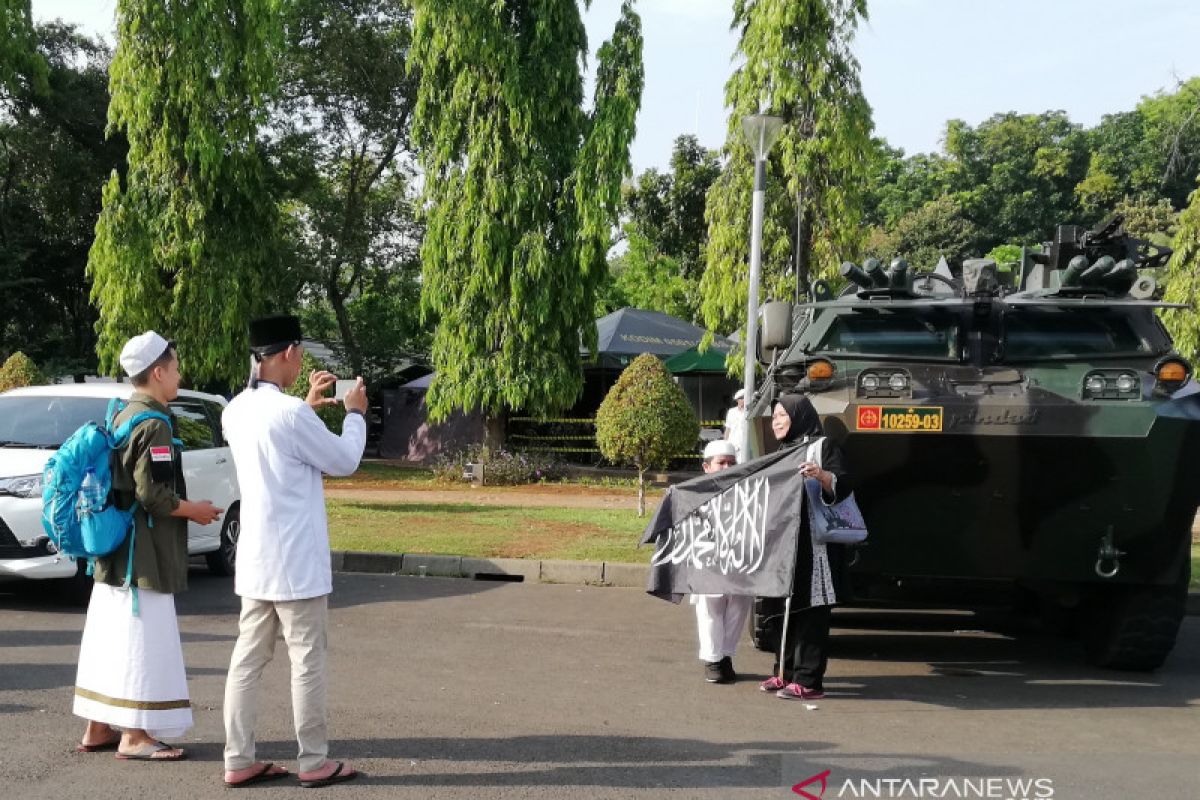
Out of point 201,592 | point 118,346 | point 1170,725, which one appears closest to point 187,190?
point 118,346

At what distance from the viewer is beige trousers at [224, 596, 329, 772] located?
5.03 m

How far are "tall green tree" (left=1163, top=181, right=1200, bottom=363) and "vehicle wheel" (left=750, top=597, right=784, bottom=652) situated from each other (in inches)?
498

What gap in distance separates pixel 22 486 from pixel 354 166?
23843 millimetres

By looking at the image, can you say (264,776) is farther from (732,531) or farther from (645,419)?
(645,419)

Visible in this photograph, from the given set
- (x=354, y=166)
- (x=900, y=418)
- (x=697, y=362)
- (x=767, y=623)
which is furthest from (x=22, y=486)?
(x=354, y=166)

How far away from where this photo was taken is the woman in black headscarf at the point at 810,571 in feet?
22.6

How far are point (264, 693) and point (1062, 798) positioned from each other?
4155 millimetres

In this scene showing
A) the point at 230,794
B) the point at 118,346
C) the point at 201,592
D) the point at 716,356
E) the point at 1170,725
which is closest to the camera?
the point at 230,794

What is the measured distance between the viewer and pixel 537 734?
6066 millimetres

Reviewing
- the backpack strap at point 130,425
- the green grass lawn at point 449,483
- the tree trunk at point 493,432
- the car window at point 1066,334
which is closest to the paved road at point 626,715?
the backpack strap at point 130,425

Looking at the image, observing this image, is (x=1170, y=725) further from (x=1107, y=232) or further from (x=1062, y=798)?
(x=1107, y=232)

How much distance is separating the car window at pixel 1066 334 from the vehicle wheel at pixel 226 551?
7216mm

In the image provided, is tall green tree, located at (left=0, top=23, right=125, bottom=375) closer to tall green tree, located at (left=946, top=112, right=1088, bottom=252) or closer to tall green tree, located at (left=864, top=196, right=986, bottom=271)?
tall green tree, located at (left=864, top=196, right=986, bottom=271)

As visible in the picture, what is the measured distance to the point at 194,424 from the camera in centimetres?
1125
